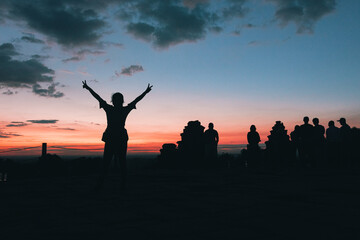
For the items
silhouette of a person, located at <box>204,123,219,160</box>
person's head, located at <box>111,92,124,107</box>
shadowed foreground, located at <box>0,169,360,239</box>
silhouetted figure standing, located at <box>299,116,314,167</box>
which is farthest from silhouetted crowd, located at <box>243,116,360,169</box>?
person's head, located at <box>111,92,124,107</box>

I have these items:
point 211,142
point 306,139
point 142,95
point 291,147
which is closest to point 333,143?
point 306,139

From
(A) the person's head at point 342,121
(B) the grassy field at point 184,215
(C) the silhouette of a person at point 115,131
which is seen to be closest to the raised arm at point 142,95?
→ (C) the silhouette of a person at point 115,131

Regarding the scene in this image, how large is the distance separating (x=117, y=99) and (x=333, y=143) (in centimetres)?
929

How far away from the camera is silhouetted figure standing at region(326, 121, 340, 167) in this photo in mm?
11180

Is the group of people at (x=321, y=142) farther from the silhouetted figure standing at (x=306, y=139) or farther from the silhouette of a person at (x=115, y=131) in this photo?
the silhouette of a person at (x=115, y=131)

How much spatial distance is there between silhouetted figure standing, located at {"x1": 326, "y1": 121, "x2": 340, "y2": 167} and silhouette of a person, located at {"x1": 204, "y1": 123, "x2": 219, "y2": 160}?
4.22m

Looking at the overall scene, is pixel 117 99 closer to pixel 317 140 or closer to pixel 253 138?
pixel 253 138

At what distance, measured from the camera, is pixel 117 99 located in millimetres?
5254

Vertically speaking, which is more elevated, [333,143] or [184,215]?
[333,143]

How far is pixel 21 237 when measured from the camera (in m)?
2.47

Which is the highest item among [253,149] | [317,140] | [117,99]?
[117,99]

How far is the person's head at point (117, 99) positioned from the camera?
524cm

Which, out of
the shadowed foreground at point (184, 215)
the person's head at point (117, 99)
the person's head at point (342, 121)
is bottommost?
the shadowed foreground at point (184, 215)

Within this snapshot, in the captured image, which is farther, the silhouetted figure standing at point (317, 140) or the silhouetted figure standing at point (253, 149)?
the silhouetted figure standing at point (253, 149)
